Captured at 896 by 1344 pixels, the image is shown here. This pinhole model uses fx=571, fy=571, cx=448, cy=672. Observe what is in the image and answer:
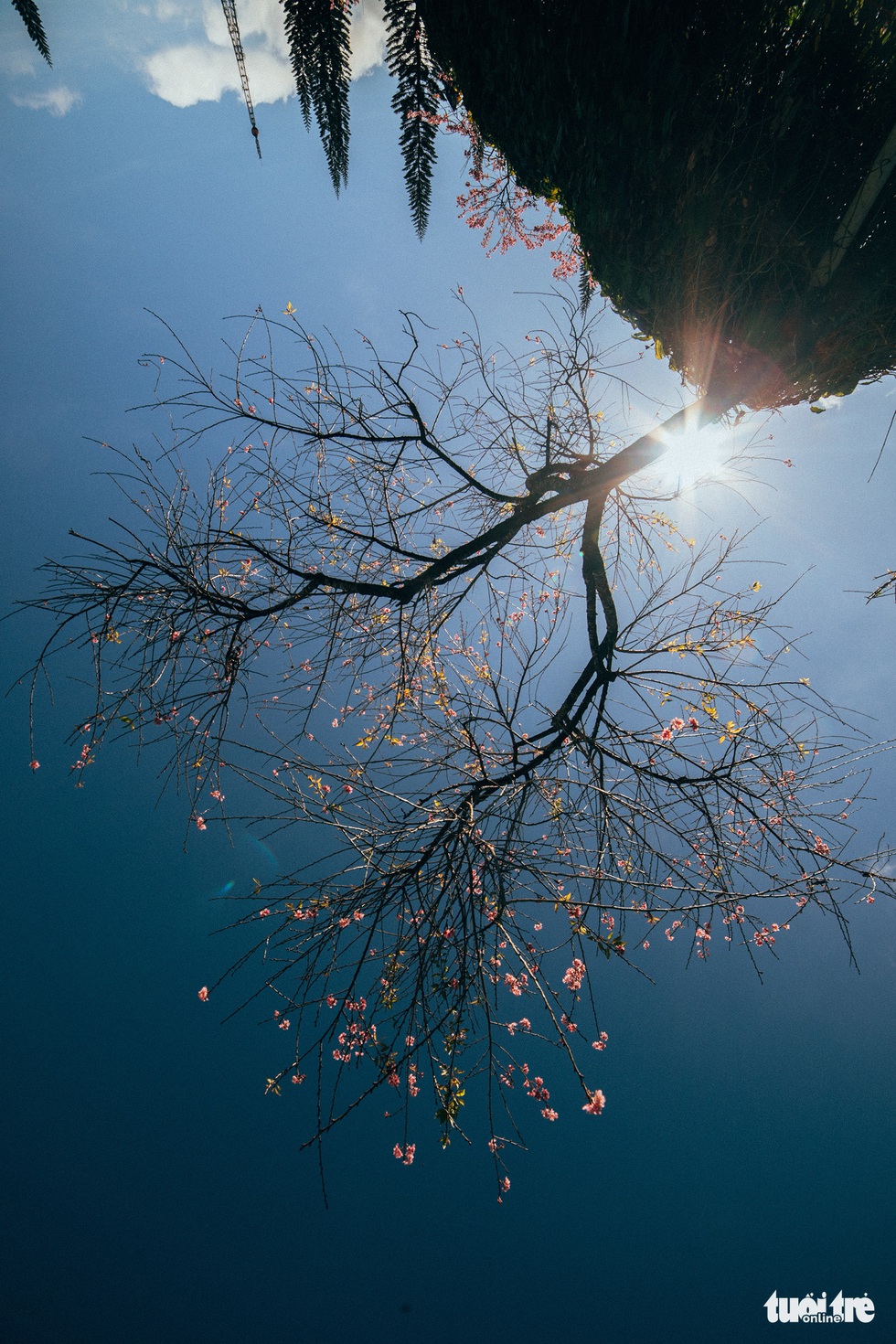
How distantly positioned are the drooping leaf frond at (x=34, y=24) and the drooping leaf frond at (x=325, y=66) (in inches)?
82.3

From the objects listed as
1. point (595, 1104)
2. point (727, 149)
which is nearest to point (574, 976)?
point (595, 1104)

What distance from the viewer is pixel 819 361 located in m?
4.08

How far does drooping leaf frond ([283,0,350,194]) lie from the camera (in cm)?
420

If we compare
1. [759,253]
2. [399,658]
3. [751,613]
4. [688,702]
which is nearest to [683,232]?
[759,253]

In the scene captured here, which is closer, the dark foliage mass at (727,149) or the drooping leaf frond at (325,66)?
the dark foliage mass at (727,149)

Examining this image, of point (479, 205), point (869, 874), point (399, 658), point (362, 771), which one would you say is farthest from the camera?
point (479, 205)

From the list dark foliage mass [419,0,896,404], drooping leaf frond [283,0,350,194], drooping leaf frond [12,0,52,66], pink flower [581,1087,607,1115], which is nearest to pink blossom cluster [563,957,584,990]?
pink flower [581,1087,607,1115]

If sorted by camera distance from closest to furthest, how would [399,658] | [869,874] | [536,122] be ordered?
[869,874] < [536,122] < [399,658]

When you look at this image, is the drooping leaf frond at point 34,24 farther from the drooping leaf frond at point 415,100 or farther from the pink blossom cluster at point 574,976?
the pink blossom cluster at point 574,976

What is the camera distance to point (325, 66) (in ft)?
14.4

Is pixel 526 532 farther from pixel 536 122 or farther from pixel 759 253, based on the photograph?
pixel 536 122

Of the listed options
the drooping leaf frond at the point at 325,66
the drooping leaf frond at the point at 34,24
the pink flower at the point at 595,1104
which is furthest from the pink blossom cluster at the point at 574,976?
the drooping leaf frond at the point at 34,24

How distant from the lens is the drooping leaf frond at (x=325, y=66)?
13.8 feet

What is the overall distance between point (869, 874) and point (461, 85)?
610 cm
